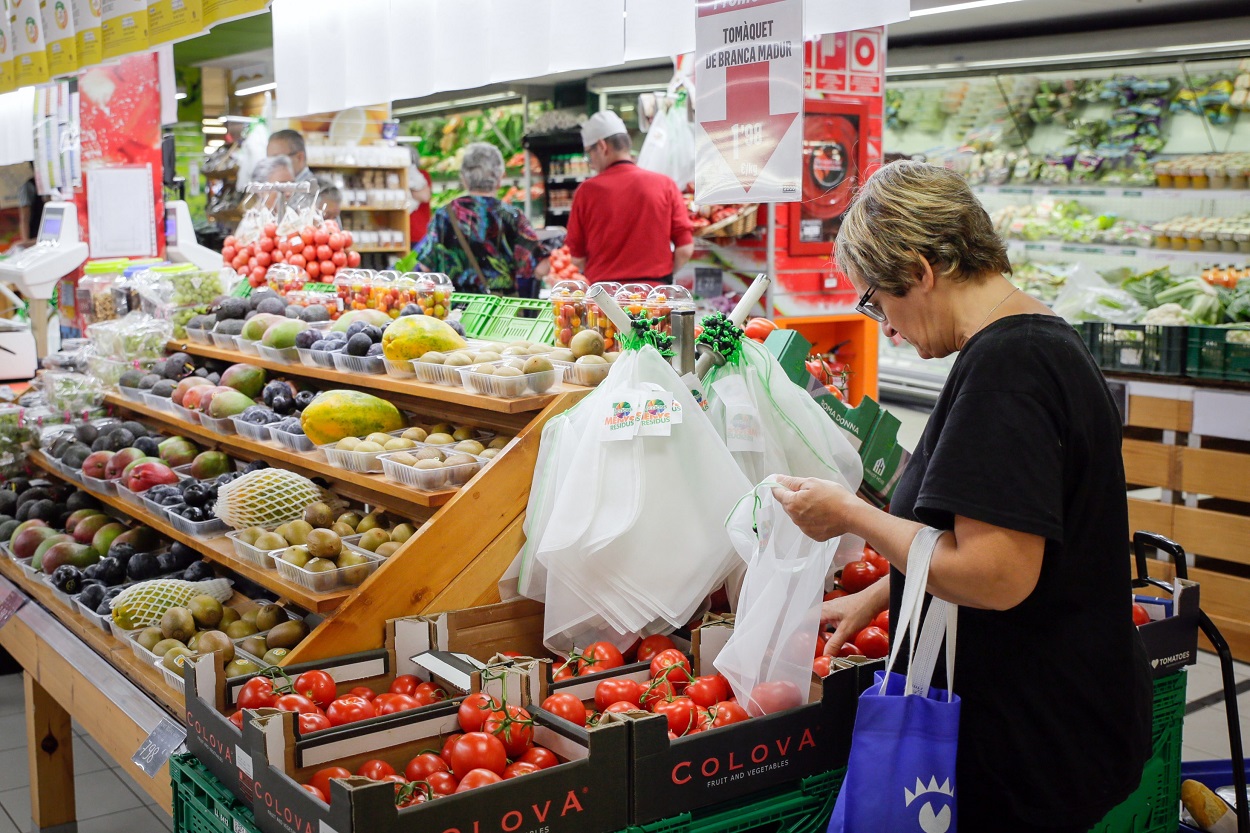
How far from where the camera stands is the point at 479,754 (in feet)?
6.46

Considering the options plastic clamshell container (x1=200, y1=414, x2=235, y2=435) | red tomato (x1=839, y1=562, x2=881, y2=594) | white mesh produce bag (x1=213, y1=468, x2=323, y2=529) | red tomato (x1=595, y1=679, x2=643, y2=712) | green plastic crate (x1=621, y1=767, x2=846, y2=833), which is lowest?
green plastic crate (x1=621, y1=767, x2=846, y2=833)

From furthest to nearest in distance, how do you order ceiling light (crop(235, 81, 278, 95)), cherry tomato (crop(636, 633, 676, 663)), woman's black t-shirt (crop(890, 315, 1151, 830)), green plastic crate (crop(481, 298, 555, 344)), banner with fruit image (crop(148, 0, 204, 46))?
ceiling light (crop(235, 81, 278, 95)) < banner with fruit image (crop(148, 0, 204, 46)) < green plastic crate (crop(481, 298, 555, 344)) < cherry tomato (crop(636, 633, 676, 663)) < woman's black t-shirt (crop(890, 315, 1151, 830))

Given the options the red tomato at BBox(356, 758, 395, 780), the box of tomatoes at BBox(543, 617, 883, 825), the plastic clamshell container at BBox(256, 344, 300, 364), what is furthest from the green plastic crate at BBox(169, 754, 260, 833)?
the plastic clamshell container at BBox(256, 344, 300, 364)

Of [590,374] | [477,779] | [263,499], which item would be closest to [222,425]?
[263,499]

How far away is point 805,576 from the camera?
2.08 meters

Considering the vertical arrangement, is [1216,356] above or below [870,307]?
below

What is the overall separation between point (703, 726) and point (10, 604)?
9.26ft

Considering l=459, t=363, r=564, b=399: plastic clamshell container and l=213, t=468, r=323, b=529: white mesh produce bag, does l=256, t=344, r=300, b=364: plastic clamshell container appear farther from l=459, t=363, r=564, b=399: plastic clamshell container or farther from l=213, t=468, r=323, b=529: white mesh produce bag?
l=459, t=363, r=564, b=399: plastic clamshell container

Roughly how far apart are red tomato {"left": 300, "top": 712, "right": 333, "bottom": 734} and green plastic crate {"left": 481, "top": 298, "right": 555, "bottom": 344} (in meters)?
1.42

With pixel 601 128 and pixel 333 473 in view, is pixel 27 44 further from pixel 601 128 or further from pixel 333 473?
pixel 333 473

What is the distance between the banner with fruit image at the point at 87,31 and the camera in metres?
5.09

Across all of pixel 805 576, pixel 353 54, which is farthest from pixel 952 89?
pixel 805 576

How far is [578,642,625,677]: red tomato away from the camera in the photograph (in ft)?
7.98

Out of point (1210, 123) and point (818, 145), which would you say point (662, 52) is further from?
point (1210, 123)
